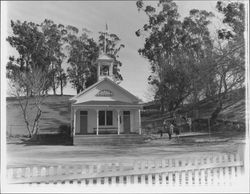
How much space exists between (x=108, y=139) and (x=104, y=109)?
7.60 ft

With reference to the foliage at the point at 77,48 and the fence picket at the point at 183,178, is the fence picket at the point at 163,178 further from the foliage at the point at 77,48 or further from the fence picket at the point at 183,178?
the foliage at the point at 77,48

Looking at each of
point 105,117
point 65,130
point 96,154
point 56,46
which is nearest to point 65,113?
point 65,130

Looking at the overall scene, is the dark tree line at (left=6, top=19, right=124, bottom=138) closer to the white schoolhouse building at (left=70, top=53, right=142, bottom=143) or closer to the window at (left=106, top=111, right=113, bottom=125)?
the white schoolhouse building at (left=70, top=53, right=142, bottom=143)

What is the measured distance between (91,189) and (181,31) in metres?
11.5

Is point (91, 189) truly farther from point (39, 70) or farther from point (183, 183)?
point (39, 70)

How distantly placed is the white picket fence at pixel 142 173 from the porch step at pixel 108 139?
604 cm

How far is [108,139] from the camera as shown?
435 inches

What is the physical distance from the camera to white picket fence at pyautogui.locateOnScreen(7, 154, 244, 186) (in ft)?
11.2

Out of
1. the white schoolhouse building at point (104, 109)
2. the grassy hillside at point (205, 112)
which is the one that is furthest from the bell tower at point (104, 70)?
the grassy hillside at point (205, 112)

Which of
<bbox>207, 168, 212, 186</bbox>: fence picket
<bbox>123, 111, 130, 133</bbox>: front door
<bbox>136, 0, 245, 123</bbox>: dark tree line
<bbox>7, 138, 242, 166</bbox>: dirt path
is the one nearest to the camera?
<bbox>207, 168, 212, 186</bbox>: fence picket

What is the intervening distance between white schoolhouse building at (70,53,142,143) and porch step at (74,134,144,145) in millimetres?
1003

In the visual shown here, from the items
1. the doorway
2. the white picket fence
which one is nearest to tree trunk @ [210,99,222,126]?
the doorway

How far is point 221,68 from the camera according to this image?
8156 mm

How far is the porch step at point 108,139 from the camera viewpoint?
406 inches
